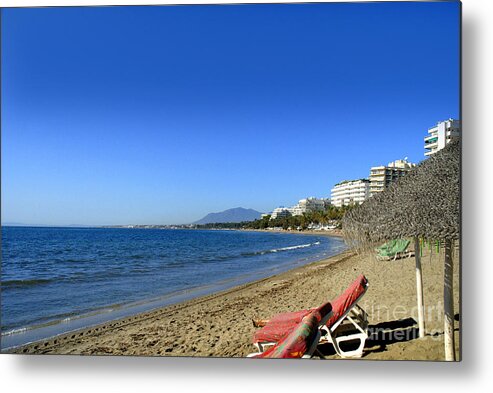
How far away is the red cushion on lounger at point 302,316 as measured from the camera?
3.69 m

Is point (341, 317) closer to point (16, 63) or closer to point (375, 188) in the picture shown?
point (375, 188)

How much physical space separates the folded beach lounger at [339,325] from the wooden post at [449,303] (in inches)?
24.4

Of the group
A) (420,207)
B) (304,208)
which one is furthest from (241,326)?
(420,207)

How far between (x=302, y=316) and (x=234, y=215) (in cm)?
208

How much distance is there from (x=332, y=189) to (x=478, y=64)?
6.08ft

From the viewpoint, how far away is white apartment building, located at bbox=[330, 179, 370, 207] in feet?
14.9

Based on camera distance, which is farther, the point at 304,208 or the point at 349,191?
the point at 304,208

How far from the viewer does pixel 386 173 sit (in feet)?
14.7

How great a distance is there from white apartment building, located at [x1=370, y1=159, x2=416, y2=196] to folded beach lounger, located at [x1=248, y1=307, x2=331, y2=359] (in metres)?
1.40

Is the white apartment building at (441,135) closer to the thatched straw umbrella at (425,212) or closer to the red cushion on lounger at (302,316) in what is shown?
the thatched straw umbrella at (425,212)

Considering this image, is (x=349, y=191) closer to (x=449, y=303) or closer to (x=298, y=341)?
(x=449, y=303)

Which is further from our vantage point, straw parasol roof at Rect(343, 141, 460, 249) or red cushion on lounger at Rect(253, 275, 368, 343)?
red cushion on lounger at Rect(253, 275, 368, 343)

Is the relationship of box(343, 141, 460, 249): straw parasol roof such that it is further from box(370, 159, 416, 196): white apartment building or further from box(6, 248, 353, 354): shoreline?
box(6, 248, 353, 354): shoreline

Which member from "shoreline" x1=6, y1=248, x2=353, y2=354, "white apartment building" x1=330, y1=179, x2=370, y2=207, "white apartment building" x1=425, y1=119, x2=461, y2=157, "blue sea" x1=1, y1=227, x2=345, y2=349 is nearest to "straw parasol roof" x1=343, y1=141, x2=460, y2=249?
"white apartment building" x1=425, y1=119, x2=461, y2=157
